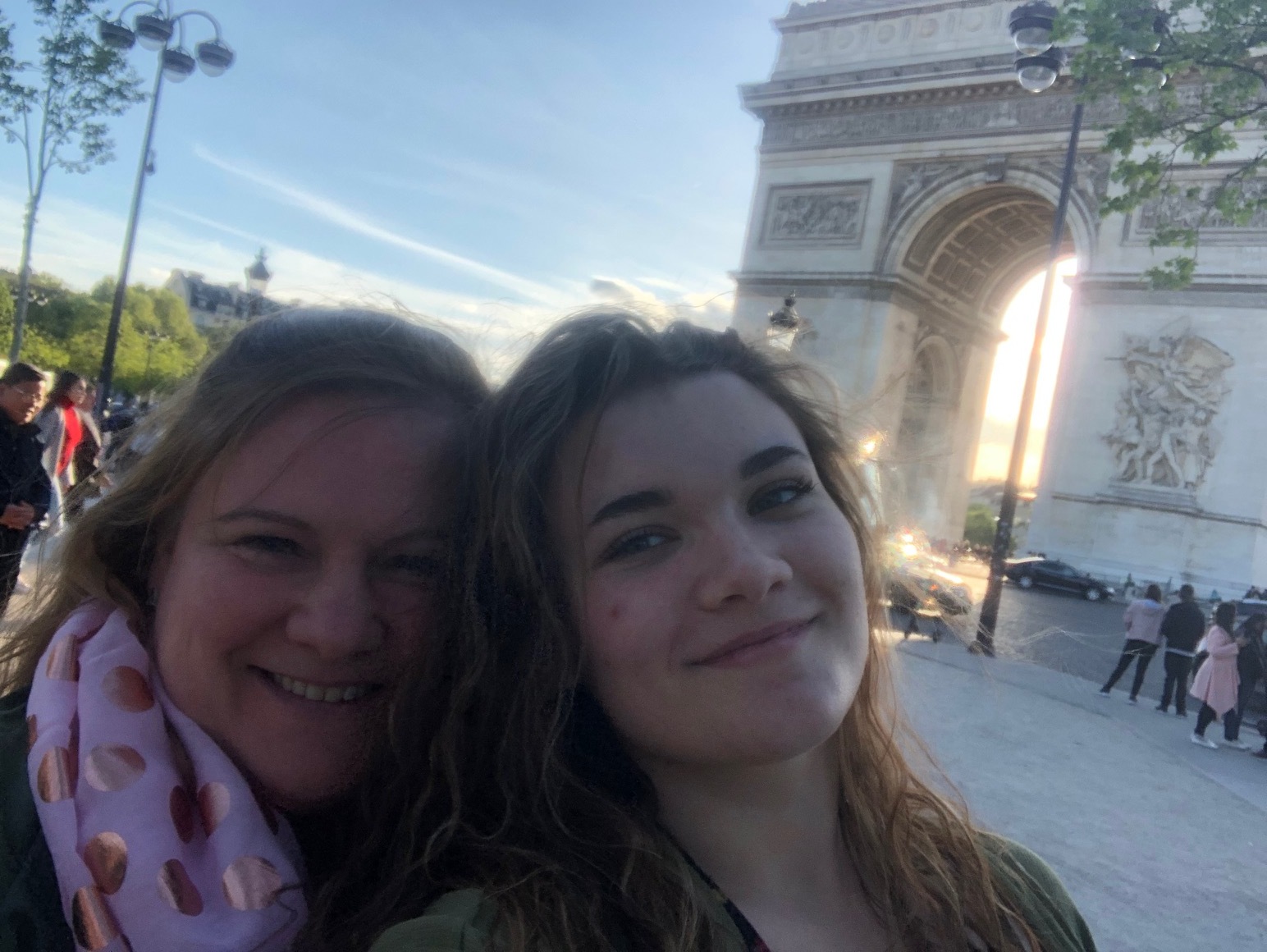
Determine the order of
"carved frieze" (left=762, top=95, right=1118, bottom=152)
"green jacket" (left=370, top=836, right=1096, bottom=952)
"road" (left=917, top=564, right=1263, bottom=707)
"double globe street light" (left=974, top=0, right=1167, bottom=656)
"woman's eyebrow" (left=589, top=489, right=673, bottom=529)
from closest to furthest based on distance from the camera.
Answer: "green jacket" (left=370, top=836, right=1096, bottom=952), "woman's eyebrow" (left=589, top=489, right=673, bottom=529), "double globe street light" (left=974, top=0, right=1167, bottom=656), "road" (left=917, top=564, right=1263, bottom=707), "carved frieze" (left=762, top=95, right=1118, bottom=152)

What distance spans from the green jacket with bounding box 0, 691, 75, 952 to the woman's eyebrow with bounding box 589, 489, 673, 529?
778 millimetres

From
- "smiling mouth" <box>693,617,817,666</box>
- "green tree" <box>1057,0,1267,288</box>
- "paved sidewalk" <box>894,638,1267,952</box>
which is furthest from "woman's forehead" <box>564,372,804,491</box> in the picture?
"green tree" <box>1057,0,1267,288</box>

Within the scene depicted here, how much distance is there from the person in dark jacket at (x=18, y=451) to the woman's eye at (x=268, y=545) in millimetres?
4810

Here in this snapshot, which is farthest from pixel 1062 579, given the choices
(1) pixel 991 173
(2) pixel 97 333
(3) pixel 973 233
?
(2) pixel 97 333

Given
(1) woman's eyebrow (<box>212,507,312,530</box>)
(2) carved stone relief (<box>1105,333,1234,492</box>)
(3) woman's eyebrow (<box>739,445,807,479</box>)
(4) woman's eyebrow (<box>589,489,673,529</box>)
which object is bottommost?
(1) woman's eyebrow (<box>212,507,312,530</box>)

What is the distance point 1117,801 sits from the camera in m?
5.88

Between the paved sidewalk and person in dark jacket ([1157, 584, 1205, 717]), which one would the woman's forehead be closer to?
the paved sidewalk

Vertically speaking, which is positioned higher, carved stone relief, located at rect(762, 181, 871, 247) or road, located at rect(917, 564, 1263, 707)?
carved stone relief, located at rect(762, 181, 871, 247)

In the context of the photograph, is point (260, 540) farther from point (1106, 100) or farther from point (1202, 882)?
point (1106, 100)

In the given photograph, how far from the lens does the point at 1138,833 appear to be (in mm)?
5293

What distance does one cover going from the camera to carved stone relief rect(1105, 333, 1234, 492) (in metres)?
18.6

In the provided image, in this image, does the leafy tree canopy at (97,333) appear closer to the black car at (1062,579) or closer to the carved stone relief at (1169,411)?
the black car at (1062,579)

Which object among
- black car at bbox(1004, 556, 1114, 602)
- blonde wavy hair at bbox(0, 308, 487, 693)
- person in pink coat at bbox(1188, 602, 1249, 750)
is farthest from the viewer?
black car at bbox(1004, 556, 1114, 602)

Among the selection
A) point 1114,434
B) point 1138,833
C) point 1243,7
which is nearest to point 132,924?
point 1138,833
